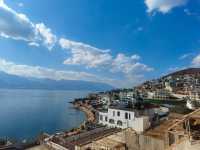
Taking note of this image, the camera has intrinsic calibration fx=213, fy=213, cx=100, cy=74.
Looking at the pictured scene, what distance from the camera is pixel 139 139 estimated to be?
12.8 m

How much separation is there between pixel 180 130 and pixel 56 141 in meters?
17.2

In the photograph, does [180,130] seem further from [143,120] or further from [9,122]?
[9,122]

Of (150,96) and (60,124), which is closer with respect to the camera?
(60,124)

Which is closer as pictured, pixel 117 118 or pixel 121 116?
pixel 121 116

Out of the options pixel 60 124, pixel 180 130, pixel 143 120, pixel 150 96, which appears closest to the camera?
pixel 180 130

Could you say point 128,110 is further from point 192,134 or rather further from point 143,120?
point 192,134

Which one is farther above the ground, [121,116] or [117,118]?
[121,116]

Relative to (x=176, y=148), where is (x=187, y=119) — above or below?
above

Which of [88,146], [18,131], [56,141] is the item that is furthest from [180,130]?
[18,131]

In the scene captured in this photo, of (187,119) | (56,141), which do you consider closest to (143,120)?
(187,119)

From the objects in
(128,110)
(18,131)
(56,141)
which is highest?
(128,110)

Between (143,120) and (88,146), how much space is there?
4.94 metres

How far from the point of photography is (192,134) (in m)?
7.41

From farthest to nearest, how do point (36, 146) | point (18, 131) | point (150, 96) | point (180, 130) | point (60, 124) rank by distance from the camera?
point (150, 96) → point (60, 124) → point (18, 131) → point (36, 146) → point (180, 130)
